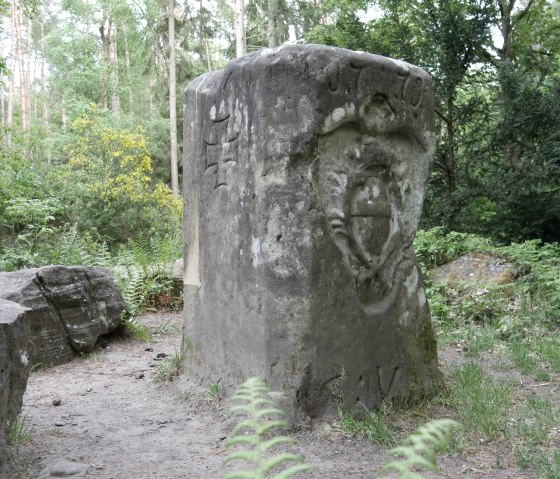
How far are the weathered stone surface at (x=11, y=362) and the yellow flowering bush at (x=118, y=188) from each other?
1131cm

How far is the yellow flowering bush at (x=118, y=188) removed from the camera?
1503 centimetres

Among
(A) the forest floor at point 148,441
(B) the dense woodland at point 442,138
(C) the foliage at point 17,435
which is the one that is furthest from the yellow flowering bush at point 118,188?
(C) the foliage at point 17,435

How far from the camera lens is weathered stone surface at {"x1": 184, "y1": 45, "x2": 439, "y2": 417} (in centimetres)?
402

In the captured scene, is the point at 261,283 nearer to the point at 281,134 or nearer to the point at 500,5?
the point at 281,134

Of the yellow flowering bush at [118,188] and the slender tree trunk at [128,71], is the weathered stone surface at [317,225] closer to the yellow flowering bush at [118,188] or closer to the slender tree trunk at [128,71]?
the yellow flowering bush at [118,188]

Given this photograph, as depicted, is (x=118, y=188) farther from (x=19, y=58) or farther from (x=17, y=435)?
(x=17, y=435)

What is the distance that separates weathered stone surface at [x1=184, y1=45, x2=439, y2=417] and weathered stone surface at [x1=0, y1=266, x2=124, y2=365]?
2087 mm

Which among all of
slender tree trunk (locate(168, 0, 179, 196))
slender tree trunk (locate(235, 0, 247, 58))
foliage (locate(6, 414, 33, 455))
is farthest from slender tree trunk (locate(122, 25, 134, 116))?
foliage (locate(6, 414, 33, 455))

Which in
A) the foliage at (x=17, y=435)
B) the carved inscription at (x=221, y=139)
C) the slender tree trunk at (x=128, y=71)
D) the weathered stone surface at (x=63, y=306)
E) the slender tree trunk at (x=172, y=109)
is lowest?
the foliage at (x=17, y=435)

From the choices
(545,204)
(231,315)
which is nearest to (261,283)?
(231,315)

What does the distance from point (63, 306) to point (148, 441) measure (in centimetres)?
275

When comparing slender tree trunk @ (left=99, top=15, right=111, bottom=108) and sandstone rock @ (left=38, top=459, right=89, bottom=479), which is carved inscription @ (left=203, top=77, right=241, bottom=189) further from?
slender tree trunk @ (left=99, top=15, right=111, bottom=108)

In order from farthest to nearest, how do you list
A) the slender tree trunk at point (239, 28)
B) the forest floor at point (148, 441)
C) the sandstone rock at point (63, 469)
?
1. the slender tree trunk at point (239, 28)
2. the forest floor at point (148, 441)
3. the sandstone rock at point (63, 469)

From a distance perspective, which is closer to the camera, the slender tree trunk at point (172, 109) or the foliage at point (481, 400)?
the foliage at point (481, 400)
